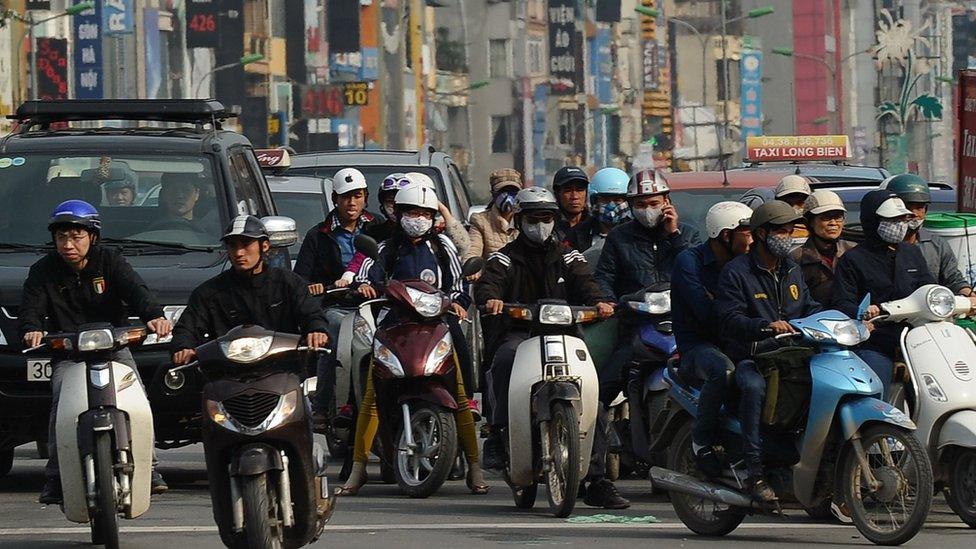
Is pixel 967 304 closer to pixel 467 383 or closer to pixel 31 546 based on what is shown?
pixel 467 383

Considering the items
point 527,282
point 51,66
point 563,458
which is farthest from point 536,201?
point 51,66

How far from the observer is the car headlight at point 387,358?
464 inches

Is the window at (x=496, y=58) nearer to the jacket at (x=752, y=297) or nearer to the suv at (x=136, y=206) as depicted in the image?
the suv at (x=136, y=206)

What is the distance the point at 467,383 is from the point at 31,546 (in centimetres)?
300

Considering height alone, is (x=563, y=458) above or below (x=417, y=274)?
below

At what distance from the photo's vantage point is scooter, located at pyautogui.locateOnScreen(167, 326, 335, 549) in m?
8.42

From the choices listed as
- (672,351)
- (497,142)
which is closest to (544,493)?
(672,351)

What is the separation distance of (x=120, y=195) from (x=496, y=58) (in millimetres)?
105017

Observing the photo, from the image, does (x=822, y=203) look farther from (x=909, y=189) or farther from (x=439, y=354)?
(x=439, y=354)

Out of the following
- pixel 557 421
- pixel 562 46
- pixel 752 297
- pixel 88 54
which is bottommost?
pixel 557 421

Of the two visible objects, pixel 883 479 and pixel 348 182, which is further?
pixel 348 182

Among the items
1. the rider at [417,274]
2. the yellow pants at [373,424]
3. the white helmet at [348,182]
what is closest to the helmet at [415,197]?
the rider at [417,274]

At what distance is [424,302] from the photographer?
38.4 feet

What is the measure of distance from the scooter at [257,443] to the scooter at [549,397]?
7.87 feet
